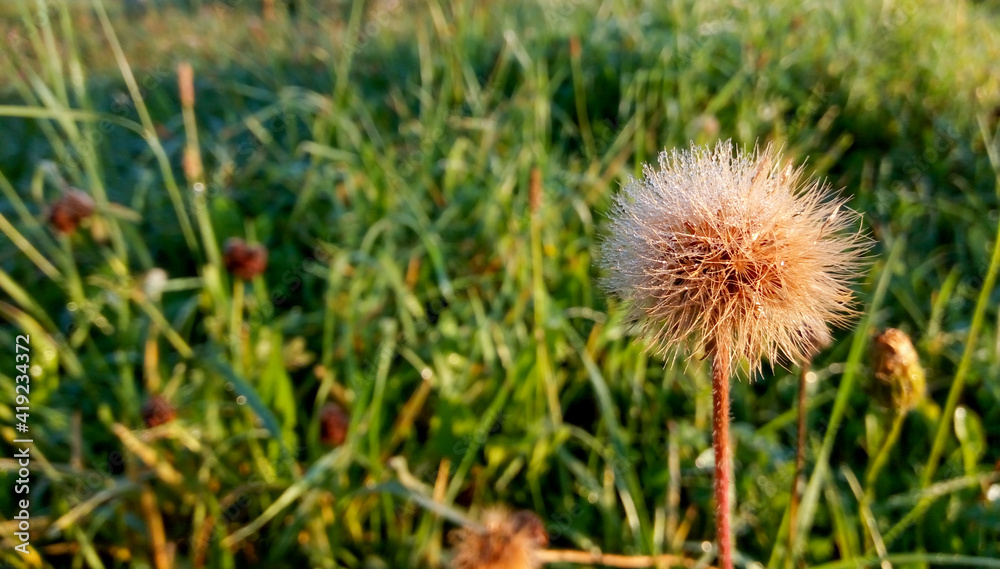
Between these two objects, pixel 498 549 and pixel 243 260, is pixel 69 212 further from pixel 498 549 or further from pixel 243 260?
pixel 498 549

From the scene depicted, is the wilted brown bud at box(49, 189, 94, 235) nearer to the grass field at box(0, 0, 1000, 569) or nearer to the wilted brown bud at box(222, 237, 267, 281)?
the grass field at box(0, 0, 1000, 569)

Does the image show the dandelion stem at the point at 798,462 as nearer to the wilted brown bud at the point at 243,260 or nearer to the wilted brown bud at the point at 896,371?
the wilted brown bud at the point at 896,371

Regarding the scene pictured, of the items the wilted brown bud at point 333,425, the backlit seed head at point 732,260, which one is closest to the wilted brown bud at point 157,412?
the wilted brown bud at point 333,425

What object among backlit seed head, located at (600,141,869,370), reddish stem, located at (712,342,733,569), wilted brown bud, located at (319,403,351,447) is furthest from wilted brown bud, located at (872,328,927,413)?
wilted brown bud, located at (319,403,351,447)

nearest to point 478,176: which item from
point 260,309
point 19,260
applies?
point 260,309

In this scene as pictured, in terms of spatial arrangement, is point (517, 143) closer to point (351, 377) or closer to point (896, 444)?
point (351, 377)

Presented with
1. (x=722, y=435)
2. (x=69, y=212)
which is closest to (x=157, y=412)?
(x=69, y=212)
